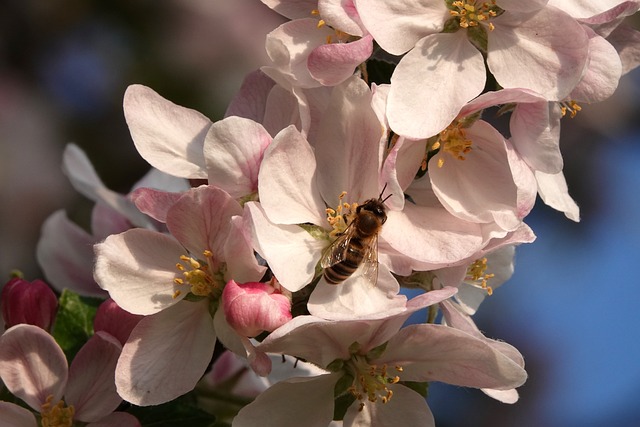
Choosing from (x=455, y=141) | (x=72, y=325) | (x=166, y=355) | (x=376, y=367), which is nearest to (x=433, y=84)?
(x=455, y=141)

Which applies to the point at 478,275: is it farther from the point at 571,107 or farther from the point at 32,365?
the point at 32,365

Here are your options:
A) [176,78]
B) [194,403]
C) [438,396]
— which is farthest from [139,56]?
[194,403]

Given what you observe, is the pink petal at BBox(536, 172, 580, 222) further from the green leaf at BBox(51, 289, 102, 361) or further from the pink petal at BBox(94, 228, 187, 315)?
the green leaf at BBox(51, 289, 102, 361)

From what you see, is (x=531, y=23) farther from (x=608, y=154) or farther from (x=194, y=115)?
(x=608, y=154)

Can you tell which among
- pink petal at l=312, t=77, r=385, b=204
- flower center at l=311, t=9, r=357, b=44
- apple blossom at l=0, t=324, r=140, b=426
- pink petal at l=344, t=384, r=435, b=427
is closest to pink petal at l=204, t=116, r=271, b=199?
pink petal at l=312, t=77, r=385, b=204

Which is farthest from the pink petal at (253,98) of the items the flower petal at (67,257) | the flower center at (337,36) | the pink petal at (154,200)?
the flower petal at (67,257)

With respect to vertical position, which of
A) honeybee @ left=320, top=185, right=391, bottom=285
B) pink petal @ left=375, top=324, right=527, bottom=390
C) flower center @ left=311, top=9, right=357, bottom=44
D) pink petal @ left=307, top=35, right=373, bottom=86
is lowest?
pink petal @ left=375, top=324, right=527, bottom=390
